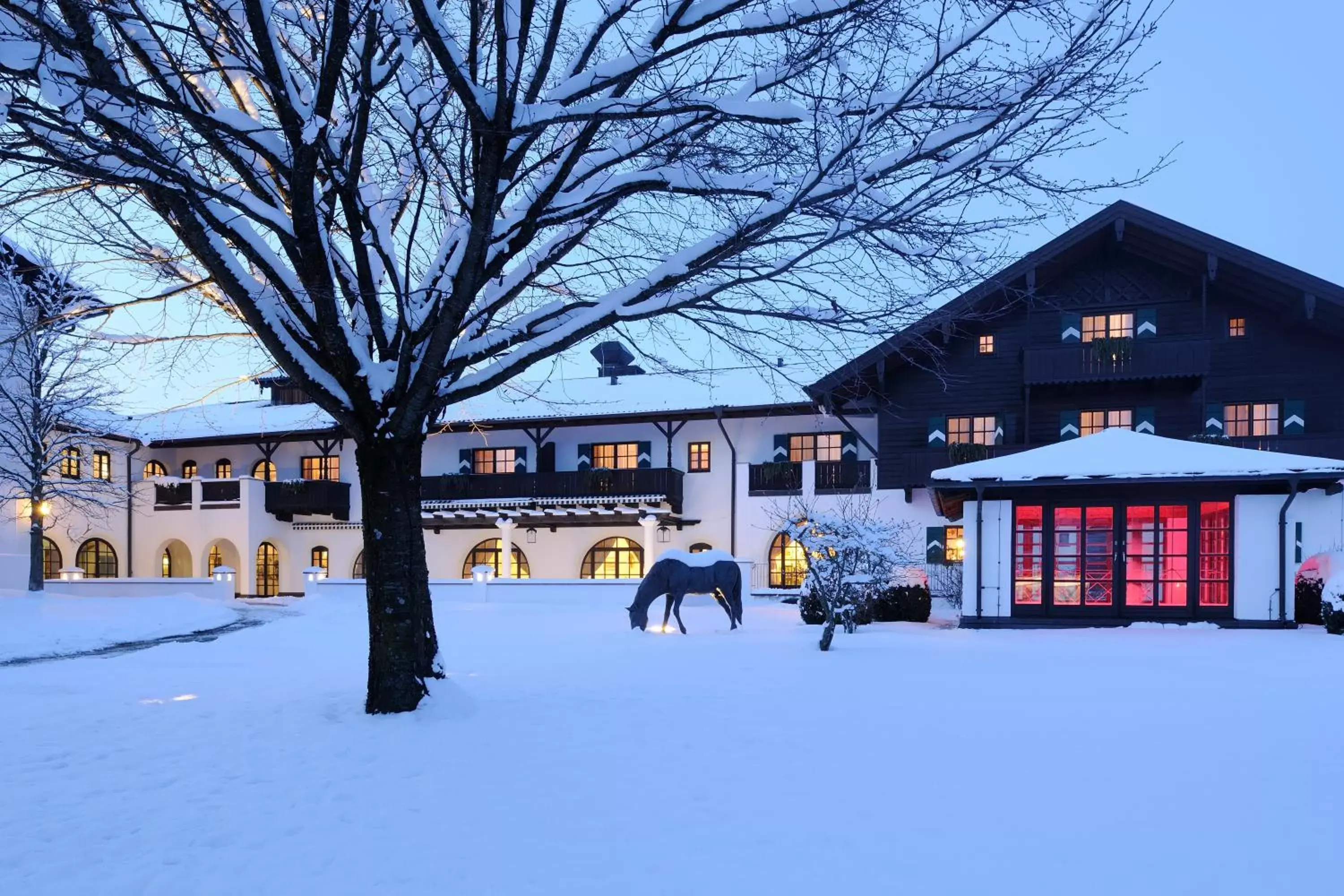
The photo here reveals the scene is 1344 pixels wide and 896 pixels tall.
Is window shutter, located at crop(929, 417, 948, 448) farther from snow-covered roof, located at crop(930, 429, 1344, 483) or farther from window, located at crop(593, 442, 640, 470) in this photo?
window, located at crop(593, 442, 640, 470)

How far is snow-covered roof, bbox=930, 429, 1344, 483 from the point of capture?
14.2 meters

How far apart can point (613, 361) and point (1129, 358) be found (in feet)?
58.9

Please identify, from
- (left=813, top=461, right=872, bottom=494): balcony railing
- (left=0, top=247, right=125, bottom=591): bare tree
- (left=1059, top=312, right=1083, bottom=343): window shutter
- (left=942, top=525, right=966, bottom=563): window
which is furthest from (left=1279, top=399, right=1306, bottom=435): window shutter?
(left=0, top=247, right=125, bottom=591): bare tree

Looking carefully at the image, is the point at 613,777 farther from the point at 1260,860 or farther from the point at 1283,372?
the point at 1283,372

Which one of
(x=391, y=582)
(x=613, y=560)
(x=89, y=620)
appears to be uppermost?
(x=391, y=582)

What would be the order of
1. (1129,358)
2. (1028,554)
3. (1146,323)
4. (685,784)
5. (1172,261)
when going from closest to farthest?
(685,784) → (1028,554) → (1129,358) → (1172,261) → (1146,323)

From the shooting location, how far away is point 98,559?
32.0 metres

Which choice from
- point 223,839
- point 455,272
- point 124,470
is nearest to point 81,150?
point 455,272

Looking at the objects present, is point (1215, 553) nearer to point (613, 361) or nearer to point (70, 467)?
point (613, 361)

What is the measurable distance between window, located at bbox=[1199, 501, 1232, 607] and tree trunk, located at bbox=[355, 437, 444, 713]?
1405cm

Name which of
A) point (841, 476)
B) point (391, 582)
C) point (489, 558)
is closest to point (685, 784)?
point (391, 582)

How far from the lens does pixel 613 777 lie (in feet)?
17.2

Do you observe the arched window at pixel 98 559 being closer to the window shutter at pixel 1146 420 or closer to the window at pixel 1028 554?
the window at pixel 1028 554

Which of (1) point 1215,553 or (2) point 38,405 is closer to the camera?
(1) point 1215,553
